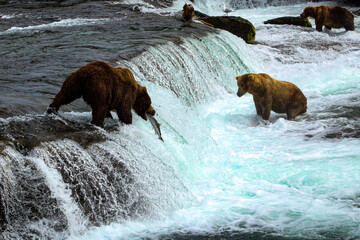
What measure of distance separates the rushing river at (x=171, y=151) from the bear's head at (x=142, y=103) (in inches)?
8.8

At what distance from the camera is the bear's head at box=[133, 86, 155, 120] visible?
195 inches

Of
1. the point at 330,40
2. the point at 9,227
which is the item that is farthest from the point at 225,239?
the point at 330,40

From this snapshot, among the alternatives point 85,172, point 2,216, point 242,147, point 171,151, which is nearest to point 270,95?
point 242,147

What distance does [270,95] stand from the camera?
7285 mm

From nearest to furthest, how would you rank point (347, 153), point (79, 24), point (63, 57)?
point (347, 153) < point (63, 57) < point (79, 24)

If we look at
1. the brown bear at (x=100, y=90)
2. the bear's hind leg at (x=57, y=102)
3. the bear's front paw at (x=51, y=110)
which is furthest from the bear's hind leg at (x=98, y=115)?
the bear's front paw at (x=51, y=110)

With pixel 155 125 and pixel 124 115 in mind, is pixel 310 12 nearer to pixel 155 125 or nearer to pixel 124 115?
pixel 155 125

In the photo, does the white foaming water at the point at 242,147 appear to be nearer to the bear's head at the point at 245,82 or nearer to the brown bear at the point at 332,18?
the bear's head at the point at 245,82

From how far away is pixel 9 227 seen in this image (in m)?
3.35

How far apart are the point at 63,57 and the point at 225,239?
188 inches

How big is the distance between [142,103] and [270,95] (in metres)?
2.98

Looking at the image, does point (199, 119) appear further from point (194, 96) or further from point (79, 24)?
point (79, 24)

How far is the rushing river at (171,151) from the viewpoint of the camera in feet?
12.3

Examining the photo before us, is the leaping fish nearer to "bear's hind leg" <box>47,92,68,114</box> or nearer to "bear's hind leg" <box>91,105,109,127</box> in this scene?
"bear's hind leg" <box>91,105,109,127</box>
